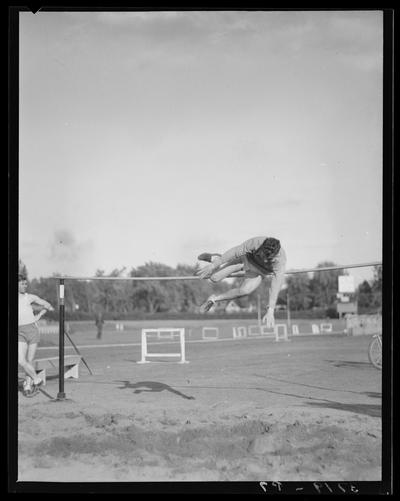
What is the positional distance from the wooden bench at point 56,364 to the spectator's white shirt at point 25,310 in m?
1.31

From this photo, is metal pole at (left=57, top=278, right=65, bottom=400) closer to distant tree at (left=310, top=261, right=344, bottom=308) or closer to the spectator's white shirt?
the spectator's white shirt

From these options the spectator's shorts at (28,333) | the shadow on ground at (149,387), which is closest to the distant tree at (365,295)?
the shadow on ground at (149,387)

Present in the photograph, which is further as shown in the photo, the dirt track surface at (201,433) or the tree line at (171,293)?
the tree line at (171,293)

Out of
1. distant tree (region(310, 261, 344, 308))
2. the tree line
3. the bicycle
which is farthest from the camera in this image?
distant tree (region(310, 261, 344, 308))

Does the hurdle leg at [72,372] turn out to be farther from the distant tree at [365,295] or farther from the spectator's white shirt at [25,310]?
the distant tree at [365,295]

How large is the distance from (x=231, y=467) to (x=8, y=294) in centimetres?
234

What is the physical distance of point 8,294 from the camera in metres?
5.67

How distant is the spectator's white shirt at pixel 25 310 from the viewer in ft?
25.8

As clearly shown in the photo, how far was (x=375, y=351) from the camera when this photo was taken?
1203 centimetres

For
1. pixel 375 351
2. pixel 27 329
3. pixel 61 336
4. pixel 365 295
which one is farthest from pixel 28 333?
pixel 365 295

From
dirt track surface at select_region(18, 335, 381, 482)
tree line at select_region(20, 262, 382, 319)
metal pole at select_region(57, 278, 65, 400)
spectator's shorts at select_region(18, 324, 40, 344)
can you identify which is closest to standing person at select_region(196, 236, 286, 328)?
dirt track surface at select_region(18, 335, 381, 482)

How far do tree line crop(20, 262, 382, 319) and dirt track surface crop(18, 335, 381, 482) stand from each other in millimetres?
27126

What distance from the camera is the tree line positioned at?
124ft

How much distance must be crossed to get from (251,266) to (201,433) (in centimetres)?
165
